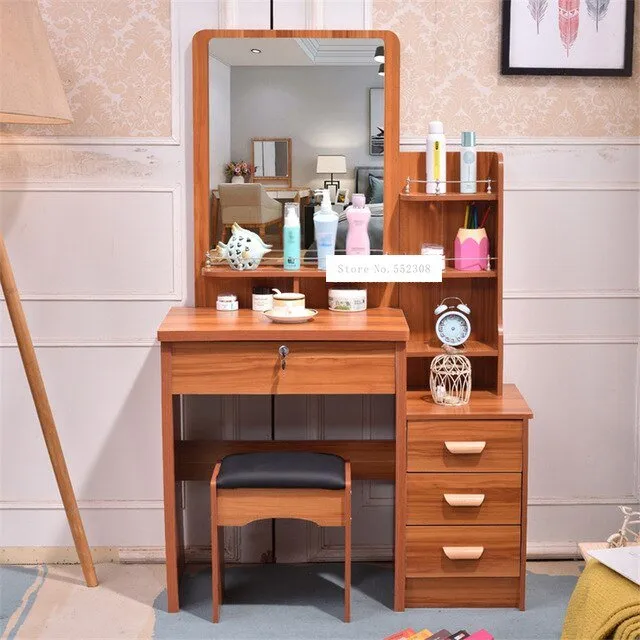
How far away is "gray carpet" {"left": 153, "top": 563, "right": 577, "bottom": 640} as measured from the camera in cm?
279

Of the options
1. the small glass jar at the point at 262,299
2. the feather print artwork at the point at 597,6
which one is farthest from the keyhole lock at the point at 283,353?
the feather print artwork at the point at 597,6

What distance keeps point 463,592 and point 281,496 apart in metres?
0.64

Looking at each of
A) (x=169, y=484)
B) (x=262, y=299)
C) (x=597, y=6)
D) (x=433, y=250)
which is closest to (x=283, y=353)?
(x=262, y=299)

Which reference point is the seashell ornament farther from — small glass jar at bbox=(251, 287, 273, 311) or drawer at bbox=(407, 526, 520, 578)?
drawer at bbox=(407, 526, 520, 578)

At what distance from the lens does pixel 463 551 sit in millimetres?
2852

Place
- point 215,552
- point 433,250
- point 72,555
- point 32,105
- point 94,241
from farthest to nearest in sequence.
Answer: point 72,555, point 94,241, point 433,250, point 215,552, point 32,105

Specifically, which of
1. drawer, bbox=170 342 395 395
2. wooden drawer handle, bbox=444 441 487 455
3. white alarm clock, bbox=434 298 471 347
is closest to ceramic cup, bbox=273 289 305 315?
drawer, bbox=170 342 395 395

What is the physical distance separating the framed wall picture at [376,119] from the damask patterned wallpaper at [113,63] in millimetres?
640

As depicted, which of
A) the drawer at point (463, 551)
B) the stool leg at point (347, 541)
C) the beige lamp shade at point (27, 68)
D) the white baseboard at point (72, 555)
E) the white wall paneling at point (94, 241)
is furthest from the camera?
the white baseboard at point (72, 555)

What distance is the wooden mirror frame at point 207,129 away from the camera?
9.89 ft

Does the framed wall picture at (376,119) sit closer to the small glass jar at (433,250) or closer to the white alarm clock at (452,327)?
the small glass jar at (433,250)

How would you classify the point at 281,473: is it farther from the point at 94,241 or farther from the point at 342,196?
the point at 94,241

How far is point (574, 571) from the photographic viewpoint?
126 inches

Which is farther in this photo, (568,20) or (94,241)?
(94,241)
